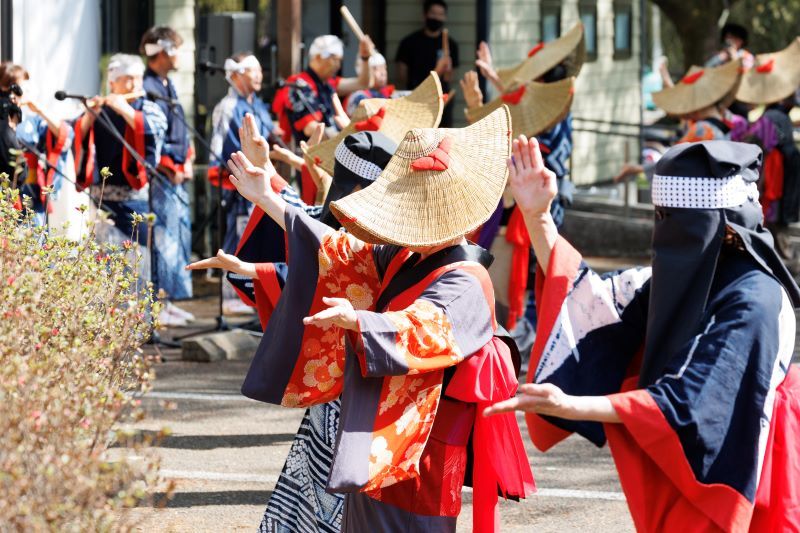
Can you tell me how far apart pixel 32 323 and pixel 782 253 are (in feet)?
32.9

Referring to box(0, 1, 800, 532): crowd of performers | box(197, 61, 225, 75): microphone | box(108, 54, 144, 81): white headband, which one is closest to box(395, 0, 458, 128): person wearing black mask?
box(197, 61, 225, 75): microphone

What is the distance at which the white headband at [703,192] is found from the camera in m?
3.43

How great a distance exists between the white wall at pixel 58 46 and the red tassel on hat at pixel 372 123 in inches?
203

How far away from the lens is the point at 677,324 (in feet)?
11.4

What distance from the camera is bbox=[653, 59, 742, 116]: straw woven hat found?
1011 centimetres

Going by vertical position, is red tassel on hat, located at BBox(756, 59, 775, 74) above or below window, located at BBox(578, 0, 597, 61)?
below

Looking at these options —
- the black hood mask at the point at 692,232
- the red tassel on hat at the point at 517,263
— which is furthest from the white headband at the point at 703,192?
the red tassel on hat at the point at 517,263

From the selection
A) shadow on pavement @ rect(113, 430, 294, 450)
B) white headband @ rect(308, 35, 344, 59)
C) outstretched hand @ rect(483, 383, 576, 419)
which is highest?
white headband @ rect(308, 35, 344, 59)

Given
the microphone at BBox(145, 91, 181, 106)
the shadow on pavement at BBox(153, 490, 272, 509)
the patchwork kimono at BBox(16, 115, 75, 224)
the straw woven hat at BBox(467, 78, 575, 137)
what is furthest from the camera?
the microphone at BBox(145, 91, 181, 106)

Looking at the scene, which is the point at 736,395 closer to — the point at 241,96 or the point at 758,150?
the point at 758,150

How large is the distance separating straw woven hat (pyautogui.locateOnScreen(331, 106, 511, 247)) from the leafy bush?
69cm

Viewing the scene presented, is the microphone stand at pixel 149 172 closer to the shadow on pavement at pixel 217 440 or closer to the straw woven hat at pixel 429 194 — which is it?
the shadow on pavement at pixel 217 440

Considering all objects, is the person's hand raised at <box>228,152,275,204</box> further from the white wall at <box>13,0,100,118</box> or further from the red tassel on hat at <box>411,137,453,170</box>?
the white wall at <box>13,0,100,118</box>

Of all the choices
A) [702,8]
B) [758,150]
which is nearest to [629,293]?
[758,150]
